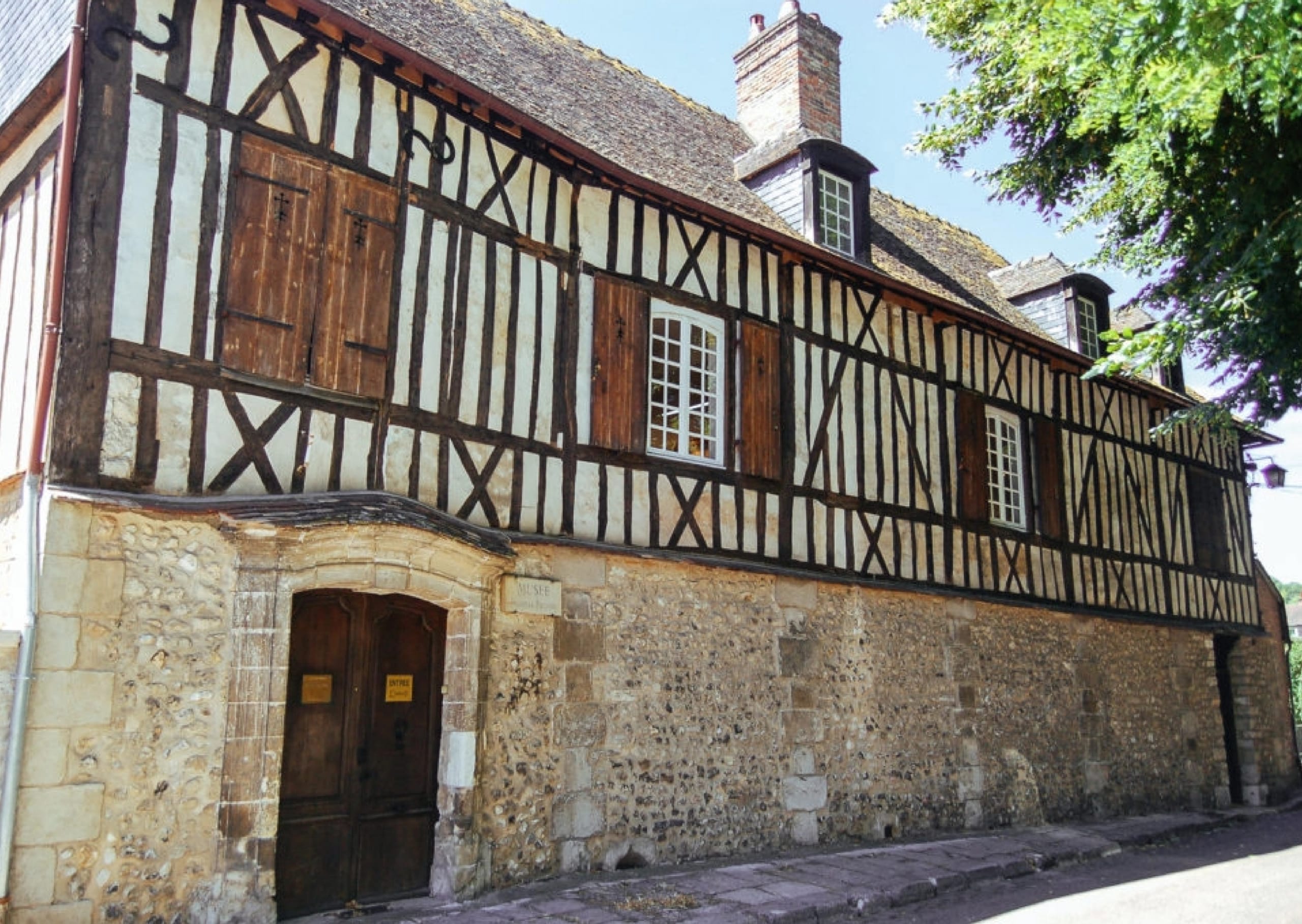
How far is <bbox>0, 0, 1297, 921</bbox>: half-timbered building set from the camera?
4863 millimetres

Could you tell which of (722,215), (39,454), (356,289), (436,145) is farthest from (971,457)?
(39,454)

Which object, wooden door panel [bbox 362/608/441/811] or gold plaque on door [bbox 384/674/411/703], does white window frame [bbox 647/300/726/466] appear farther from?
gold plaque on door [bbox 384/674/411/703]

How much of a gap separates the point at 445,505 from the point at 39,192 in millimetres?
2753

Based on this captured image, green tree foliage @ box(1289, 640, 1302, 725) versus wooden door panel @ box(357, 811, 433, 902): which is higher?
green tree foliage @ box(1289, 640, 1302, 725)

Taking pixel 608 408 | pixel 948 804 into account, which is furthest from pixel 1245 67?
pixel 948 804

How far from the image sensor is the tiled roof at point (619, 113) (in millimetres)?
7645

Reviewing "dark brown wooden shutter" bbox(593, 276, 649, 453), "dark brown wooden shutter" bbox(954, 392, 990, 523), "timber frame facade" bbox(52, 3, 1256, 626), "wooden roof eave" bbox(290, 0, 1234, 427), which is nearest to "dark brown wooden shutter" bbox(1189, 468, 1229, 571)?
"wooden roof eave" bbox(290, 0, 1234, 427)

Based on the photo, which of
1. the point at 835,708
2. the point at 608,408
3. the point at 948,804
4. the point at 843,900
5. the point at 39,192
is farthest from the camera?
the point at 948,804

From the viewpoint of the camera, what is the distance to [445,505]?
621 cm

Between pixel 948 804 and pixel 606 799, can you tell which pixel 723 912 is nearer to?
pixel 606 799

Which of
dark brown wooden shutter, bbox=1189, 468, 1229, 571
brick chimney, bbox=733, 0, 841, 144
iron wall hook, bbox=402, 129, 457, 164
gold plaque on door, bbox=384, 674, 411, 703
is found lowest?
gold plaque on door, bbox=384, 674, 411, 703

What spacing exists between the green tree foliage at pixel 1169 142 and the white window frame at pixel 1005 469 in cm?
258

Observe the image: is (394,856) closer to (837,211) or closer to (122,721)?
(122,721)

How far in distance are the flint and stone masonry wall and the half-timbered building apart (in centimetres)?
3
